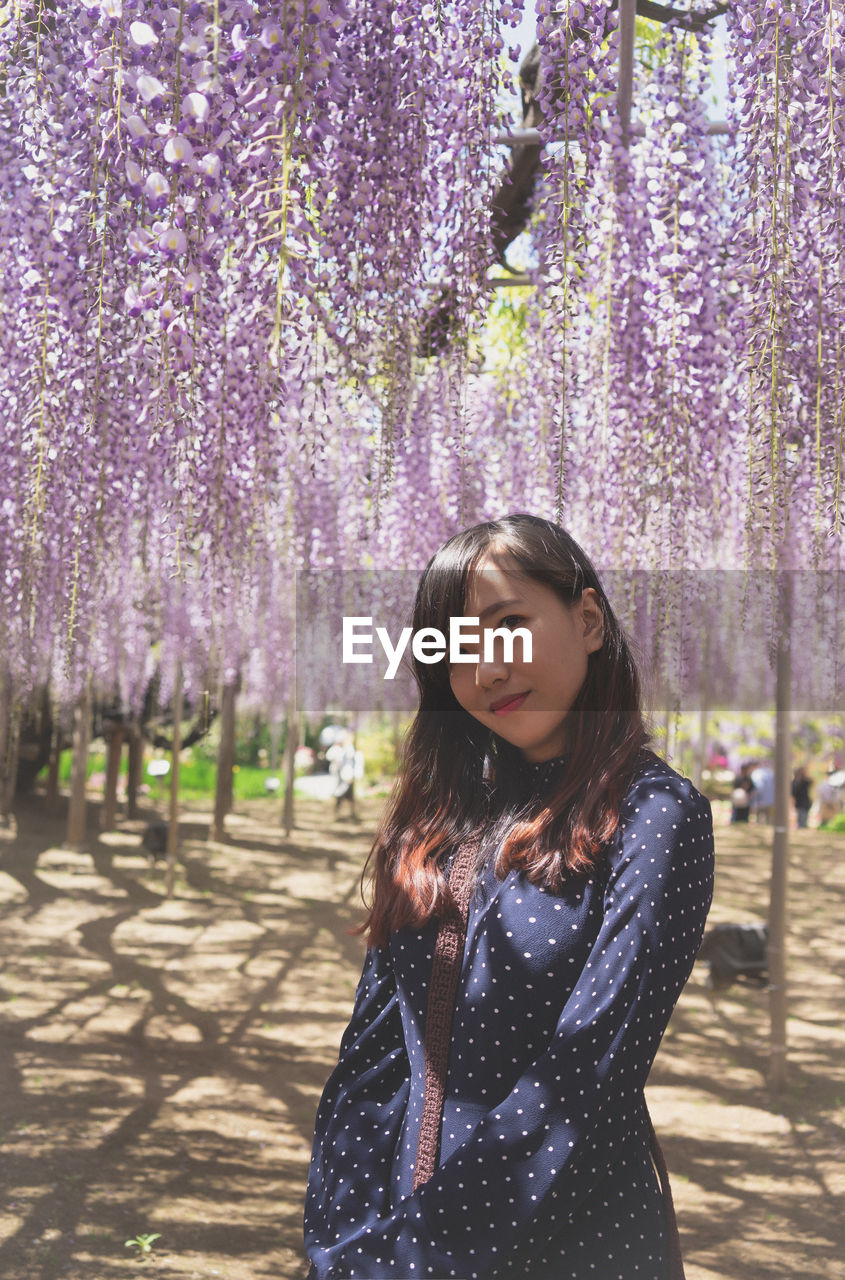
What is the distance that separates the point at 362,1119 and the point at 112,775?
392 inches

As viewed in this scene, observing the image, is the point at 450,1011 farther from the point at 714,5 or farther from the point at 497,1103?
the point at 714,5

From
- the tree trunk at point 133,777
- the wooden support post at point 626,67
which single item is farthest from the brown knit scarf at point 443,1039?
the tree trunk at point 133,777

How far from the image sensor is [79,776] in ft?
31.9

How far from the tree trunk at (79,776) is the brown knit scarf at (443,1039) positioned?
775cm

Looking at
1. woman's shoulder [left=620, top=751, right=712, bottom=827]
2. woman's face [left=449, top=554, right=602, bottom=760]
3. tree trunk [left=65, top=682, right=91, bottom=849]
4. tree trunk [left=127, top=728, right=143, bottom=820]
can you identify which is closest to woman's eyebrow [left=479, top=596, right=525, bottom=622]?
woman's face [left=449, top=554, right=602, bottom=760]

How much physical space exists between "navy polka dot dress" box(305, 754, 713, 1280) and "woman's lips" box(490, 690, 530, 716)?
0.61 ft

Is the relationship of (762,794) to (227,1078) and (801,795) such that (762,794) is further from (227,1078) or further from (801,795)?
(227,1078)

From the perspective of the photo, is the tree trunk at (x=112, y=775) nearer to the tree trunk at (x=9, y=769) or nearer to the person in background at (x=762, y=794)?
the tree trunk at (x=9, y=769)

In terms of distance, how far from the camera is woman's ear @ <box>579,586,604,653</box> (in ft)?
4.53

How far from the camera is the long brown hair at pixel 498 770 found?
1269 mm

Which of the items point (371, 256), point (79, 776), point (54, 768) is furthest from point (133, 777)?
point (371, 256)

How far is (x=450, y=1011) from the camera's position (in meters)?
1.30

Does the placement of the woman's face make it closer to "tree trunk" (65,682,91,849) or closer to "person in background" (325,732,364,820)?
"tree trunk" (65,682,91,849)

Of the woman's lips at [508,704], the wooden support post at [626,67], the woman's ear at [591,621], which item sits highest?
the wooden support post at [626,67]
